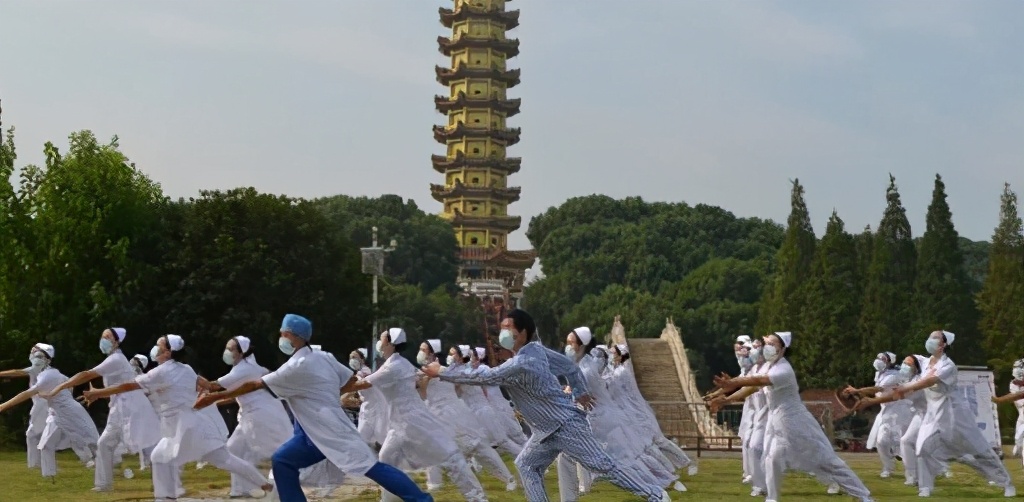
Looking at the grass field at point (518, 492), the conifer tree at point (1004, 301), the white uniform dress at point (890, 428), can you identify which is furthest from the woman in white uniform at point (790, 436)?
the conifer tree at point (1004, 301)

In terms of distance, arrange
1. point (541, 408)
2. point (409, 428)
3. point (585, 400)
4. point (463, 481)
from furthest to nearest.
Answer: point (409, 428) < point (463, 481) < point (585, 400) < point (541, 408)

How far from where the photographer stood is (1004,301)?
53938 mm

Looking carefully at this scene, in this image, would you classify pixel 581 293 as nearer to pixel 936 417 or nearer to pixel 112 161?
pixel 112 161

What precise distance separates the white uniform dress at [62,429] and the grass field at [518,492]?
324 millimetres

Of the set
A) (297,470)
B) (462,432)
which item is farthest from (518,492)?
(297,470)

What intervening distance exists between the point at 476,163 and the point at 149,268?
62.3m

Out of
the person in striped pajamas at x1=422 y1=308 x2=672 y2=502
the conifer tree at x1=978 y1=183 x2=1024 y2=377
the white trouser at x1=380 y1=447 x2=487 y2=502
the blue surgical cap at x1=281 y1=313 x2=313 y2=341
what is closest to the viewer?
the person in striped pajamas at x1=422 y1=308 x2=672 y2=502

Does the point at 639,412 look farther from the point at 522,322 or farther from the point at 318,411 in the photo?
the point at 522,322

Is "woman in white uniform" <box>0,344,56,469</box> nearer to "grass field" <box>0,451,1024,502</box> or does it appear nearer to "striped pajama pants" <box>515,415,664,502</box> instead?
"grass field" <box>0,451,1024,502</box>

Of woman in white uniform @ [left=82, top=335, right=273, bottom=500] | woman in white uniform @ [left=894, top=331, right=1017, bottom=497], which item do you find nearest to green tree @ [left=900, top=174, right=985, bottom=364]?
woman in white uniform @ [left=894, top=331, right=1017, bottom=497]

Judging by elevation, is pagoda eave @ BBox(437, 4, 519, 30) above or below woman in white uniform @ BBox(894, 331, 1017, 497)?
above

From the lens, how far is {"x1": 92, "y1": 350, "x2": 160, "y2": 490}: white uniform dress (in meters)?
18.5

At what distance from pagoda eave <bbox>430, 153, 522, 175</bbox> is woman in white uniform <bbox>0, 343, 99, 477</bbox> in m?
79.2

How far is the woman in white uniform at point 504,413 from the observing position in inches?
921
